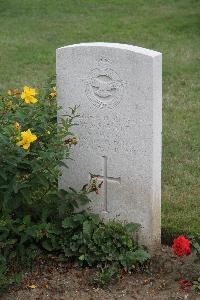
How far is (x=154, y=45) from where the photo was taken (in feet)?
40.1

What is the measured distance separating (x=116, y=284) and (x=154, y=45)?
8037 millimetres

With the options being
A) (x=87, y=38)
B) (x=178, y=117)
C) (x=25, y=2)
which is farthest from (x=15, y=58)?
(x=25, y=2)

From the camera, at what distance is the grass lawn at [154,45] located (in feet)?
20.5

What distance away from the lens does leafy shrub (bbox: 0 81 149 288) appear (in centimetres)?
449

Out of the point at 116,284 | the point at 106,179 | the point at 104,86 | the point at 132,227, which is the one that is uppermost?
the point at 104,86

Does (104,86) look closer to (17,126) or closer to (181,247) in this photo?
(17,126)

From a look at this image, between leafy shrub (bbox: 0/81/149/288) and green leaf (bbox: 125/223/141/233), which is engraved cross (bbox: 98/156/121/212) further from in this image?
green leaf (bbox: 125/223/141/233)

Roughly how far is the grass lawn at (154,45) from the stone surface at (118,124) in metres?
0.54

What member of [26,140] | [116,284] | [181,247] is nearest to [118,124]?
[26,140]

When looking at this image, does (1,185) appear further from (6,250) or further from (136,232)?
(136,232)

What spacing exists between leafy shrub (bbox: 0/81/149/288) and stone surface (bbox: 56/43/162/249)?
0.30 feet

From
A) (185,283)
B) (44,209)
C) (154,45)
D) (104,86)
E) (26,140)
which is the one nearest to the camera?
(26,140)

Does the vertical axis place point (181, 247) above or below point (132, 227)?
below

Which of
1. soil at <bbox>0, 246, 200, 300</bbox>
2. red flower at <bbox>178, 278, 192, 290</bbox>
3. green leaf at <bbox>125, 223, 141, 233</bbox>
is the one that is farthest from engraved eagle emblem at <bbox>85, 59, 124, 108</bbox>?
red flower at <bbox>178, 278, 192, 290</bbox>
